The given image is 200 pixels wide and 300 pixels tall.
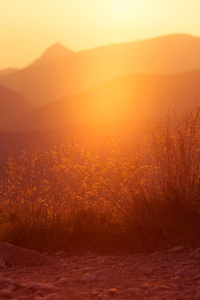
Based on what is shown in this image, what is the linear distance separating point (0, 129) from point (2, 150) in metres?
7.99

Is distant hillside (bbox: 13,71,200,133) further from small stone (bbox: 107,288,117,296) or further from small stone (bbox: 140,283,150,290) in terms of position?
small stone (bbox: 107,288,117,296)

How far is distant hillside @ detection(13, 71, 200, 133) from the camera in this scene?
25.6m

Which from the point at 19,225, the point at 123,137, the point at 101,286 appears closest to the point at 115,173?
the point at 19,225

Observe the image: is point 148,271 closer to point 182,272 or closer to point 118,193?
point 182,272

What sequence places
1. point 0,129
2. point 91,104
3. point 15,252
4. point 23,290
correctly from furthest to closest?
point 91,104 < point 0,129 < point 15,252 < point 23,290

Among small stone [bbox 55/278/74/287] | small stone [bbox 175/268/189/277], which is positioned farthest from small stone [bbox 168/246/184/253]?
small stone [bbox 55/278/74/287]

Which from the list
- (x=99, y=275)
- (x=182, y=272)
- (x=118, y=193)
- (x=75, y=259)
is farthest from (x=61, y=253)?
(x=182, y=272)

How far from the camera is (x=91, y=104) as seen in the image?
1235 inches

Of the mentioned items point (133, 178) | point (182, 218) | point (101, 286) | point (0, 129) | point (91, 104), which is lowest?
point (101, 286)

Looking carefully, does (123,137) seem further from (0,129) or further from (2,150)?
(0,129)

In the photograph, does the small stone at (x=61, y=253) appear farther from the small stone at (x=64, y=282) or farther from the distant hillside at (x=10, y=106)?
the distant hillside at (x=10, y=106)

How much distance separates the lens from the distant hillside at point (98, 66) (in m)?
39.3

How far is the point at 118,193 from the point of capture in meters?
4.31

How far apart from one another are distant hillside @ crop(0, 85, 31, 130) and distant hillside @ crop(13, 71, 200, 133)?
1281 mm
